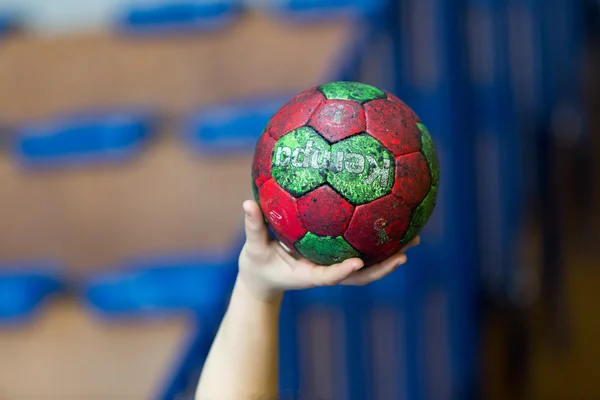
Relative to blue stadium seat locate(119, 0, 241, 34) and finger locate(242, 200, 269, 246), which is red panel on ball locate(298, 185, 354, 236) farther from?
blue stadium seat locate(119, 0, 241, 34)

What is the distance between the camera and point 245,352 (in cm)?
106

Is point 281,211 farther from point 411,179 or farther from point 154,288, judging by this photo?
point 154,288

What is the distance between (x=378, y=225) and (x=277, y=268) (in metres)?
0.19

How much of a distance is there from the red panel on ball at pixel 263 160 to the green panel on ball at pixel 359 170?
10cm

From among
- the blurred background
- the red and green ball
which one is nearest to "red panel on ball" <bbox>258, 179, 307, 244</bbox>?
the red and green ball

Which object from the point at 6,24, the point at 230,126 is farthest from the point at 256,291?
the point at 6,24

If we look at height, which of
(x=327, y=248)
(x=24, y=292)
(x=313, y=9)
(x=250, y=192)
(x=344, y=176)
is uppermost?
(x=313, y=9)

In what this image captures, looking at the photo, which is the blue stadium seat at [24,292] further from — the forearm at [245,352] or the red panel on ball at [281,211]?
the red panel on ball at [281,211]

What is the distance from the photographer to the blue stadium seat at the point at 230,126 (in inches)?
87.5

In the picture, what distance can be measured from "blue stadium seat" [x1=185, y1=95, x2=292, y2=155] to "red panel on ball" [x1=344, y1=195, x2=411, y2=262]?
134 cm

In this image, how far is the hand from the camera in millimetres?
933

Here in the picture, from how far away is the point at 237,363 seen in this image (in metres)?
1.06

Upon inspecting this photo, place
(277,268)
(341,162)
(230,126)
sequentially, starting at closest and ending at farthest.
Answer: (341,162) < (277,268) < (230,126)

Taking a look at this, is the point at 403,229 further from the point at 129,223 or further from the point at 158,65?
the point at 158,65
